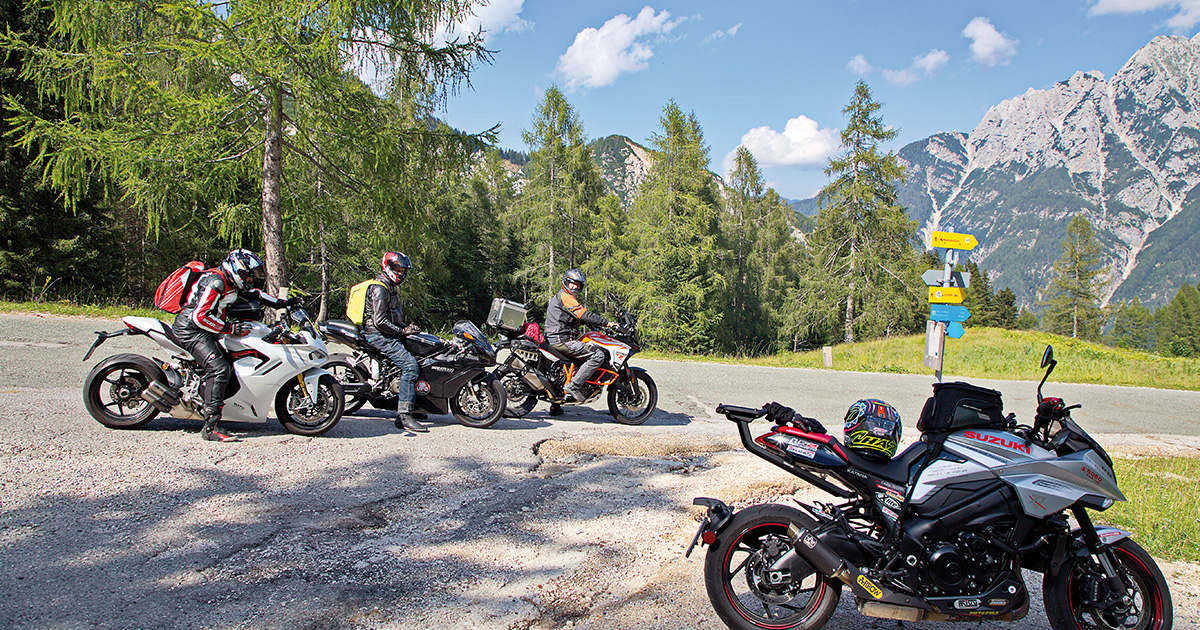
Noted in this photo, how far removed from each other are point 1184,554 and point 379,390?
681 cm

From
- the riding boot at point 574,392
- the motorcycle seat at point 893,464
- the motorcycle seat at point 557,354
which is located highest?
the motorcycle seat at point 557,354

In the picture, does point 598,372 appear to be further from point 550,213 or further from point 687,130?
point 687,130

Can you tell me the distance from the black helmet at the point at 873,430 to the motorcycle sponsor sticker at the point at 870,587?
0.55 m

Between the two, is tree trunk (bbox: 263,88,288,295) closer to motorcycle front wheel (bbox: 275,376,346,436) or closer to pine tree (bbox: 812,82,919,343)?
motorcycle front wheel (bbox: 275,376,346,436)

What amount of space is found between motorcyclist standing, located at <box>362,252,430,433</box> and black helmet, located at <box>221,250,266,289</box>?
112cm

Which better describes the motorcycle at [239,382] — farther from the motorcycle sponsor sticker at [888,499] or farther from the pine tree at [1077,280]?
the pine tree at [1077,280]

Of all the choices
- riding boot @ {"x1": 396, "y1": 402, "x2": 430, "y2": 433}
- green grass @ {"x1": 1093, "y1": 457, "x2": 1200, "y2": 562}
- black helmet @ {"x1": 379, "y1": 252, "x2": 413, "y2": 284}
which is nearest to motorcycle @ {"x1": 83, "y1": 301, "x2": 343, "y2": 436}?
riding boot @ {"x1": 396, "y1": 402, "x2": 430, "y2": 433}

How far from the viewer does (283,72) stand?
10734 millimetres

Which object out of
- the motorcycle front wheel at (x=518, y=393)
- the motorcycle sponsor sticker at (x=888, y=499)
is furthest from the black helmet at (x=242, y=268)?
the motorcycle sponsor sticker at (x=888, y=499)

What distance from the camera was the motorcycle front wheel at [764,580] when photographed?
2.84m

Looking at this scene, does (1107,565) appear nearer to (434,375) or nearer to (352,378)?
(434,375)

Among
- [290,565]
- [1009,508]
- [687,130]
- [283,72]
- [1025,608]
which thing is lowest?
[290,565]

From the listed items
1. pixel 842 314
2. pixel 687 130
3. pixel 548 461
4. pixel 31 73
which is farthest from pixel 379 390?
pixel 842 314

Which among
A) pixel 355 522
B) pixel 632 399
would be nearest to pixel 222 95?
pixel 632 399
